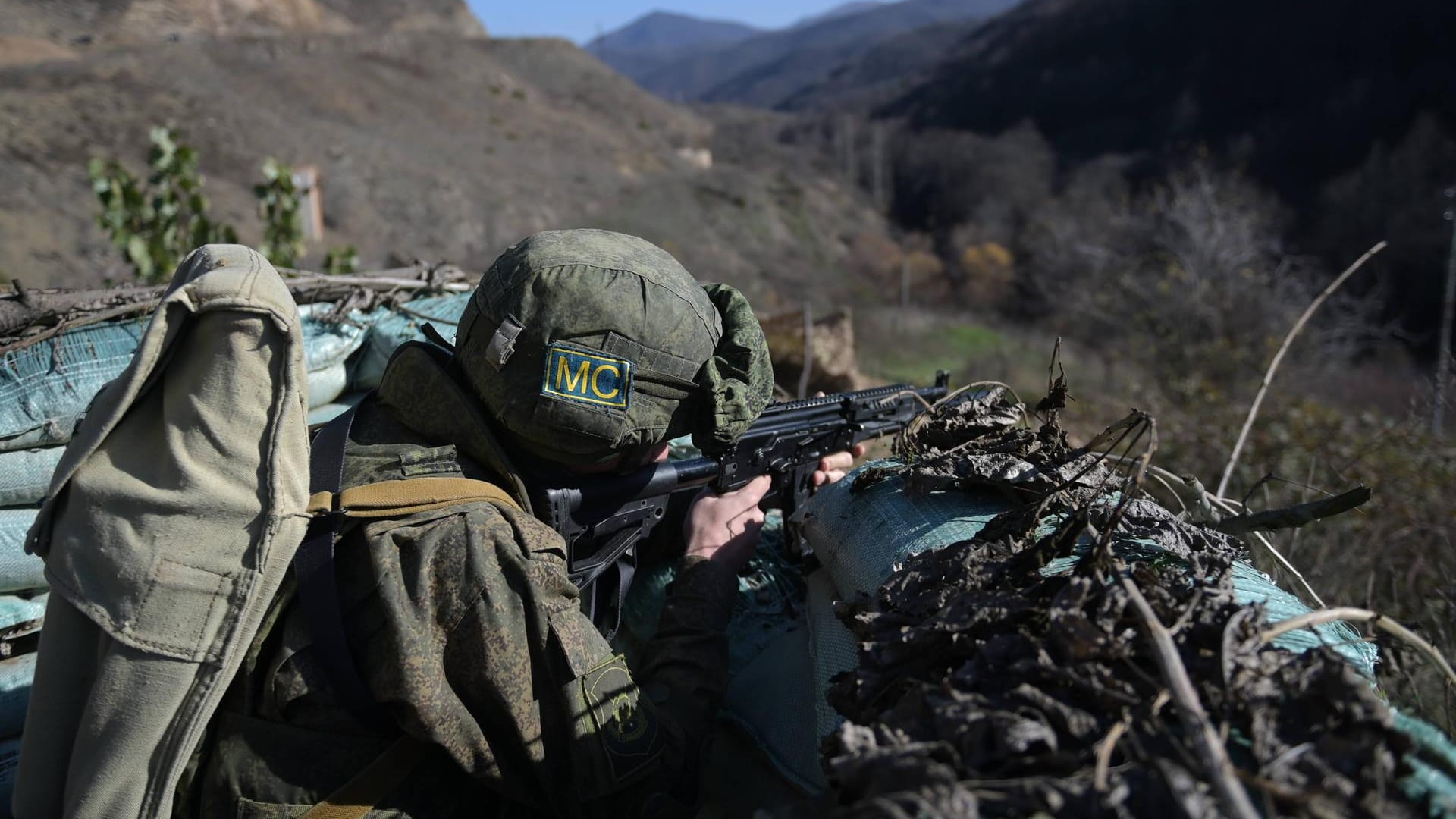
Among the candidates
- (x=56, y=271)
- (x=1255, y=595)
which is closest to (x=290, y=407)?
(x=1255, y=595)

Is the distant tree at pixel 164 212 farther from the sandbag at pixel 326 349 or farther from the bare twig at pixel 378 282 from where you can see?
the sandbag at pixel 326 349

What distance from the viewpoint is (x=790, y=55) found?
10606 cm

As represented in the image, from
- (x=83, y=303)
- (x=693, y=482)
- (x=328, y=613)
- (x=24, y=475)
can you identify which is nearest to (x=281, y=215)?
(x=83, y=303)

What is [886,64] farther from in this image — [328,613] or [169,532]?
[169,532]

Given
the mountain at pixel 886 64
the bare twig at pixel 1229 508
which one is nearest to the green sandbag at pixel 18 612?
the bare twig at pixel 1229 508

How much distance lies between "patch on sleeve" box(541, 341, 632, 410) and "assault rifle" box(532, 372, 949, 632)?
A: 0.32 meters

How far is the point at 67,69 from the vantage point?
2480cm

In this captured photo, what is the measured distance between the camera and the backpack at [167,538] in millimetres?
1421

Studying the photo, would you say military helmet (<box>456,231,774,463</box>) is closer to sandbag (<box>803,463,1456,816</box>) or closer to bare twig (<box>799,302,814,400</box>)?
sandbag (<box>803,463,1456,816</box>)

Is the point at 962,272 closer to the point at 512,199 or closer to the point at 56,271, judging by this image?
the point at 512,199

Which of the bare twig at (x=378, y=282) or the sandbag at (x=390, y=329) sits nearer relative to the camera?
the sandbag at (x=390, y=329)

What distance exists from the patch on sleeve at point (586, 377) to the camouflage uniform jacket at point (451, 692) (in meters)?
0.27

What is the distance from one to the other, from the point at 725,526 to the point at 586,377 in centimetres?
79

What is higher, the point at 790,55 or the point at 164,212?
the point at 790,55
